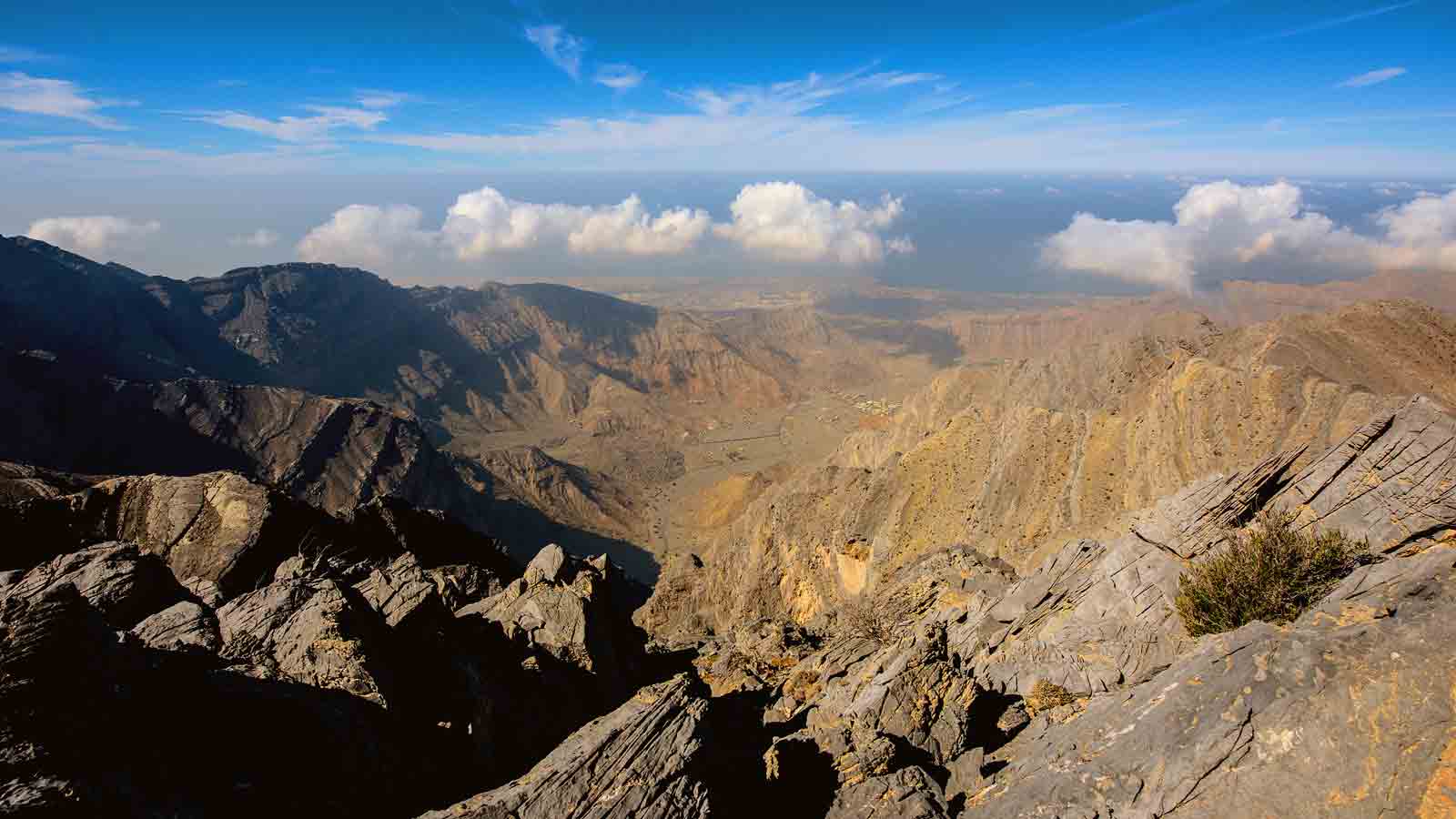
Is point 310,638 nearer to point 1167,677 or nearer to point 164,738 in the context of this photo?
point 164,738

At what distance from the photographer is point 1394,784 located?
378 inches

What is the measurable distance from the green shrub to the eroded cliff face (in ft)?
29.4

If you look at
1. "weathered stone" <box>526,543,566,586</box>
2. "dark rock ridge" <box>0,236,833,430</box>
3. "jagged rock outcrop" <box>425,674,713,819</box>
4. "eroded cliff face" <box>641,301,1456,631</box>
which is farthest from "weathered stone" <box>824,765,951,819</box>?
"dark rock ridge" <box>0,236,833,430</box>

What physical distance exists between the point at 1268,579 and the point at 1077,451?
87.7 ft

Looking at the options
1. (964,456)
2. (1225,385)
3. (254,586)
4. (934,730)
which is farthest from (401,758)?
(1225,385)

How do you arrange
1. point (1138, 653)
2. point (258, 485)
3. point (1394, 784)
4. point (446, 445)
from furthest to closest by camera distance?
point (446, 445) < point (258, 485) < point (1138, 653) < point (1394, 784)

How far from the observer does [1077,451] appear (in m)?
43.0

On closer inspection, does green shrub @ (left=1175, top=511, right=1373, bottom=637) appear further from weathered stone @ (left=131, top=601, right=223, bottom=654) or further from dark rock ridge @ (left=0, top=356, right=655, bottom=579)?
dark rock ridge @ (left=0, top=356, right=655, bottom=579)

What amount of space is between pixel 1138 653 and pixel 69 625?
25.0 metres

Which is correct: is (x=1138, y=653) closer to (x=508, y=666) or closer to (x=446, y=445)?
(x=508, y=666)

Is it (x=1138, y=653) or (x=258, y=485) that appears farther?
(x=258, y=485)

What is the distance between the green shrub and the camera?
57.1ft

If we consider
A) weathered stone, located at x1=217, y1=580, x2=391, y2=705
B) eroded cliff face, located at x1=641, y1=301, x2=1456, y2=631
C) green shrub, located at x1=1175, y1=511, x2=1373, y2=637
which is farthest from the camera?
eroded cliff face, located at x1=641, y1=301, x2=1456, y2=631

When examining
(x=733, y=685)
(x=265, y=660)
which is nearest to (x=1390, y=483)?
(x=733, y=685)
